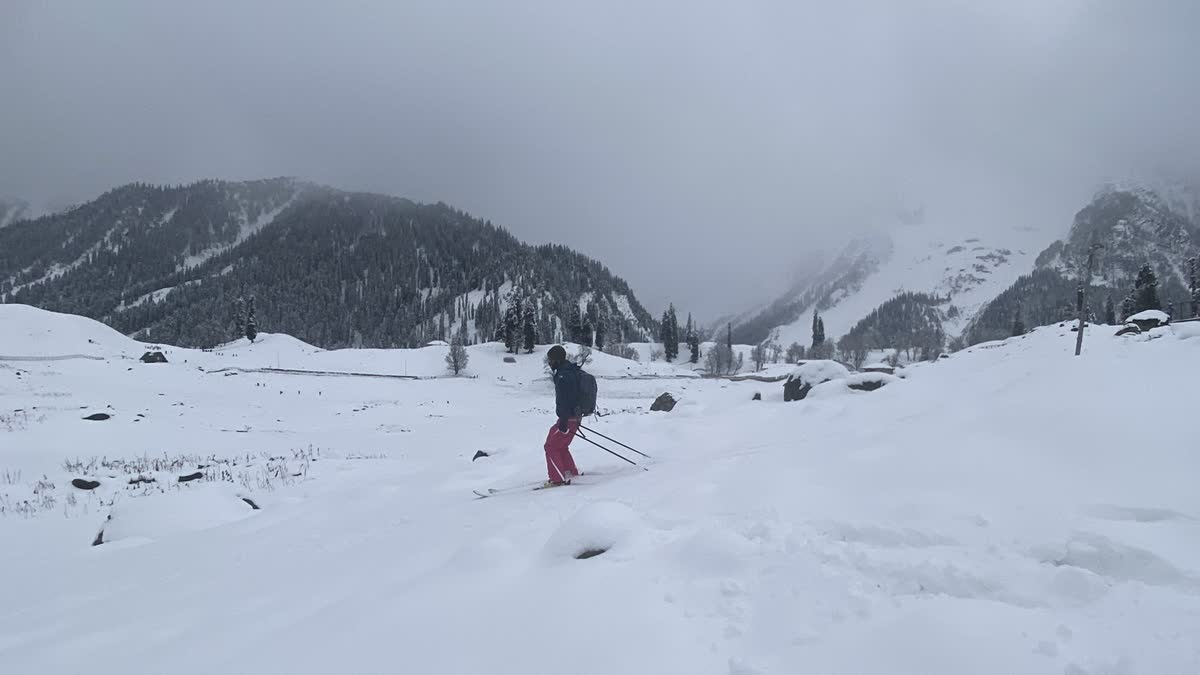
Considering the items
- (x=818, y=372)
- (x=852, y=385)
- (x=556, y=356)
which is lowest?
(x=852, y=385)

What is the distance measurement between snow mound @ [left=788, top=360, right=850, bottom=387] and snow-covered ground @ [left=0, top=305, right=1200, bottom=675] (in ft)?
43.7

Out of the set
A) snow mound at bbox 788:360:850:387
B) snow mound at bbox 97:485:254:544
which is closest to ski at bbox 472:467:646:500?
snow mound at bbox 97:485:254:544

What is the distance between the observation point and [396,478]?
1244 centimetres

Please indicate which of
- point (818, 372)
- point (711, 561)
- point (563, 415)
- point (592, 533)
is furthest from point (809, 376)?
point (711, 561)

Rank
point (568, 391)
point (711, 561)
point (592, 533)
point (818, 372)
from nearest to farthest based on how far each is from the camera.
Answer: point (711, 561) < point (592, 533) < point (568, 391) < point (818, 372)

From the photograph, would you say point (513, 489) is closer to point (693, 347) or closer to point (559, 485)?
point (559, 485)

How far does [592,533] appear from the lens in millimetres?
4949

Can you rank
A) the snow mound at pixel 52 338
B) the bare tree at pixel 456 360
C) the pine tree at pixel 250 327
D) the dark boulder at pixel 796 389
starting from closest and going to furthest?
the dark boulder at pixel 796 389
the snow mound at pixel 52 338
the bare tree at pixel 456 360
the pine tree at pixel 250 327

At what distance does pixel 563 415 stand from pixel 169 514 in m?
6.95

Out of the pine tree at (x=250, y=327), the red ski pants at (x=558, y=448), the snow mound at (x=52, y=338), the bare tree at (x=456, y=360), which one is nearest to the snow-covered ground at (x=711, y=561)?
the red ski pants at (x=558, y=448)

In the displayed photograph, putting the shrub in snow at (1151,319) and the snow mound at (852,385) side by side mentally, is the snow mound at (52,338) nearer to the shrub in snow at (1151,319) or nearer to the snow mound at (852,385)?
the snow mound at (852,385)

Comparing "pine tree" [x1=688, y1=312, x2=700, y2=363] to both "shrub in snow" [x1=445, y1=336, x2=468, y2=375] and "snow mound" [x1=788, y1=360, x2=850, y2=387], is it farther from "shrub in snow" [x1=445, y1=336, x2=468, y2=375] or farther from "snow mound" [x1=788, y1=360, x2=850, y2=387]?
"snow mound" [x1=788, y1=360, x2=850, y2=387]

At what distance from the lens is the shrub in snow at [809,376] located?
23844mm

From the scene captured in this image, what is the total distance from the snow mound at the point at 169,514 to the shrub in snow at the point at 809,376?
2112 centimetres
